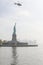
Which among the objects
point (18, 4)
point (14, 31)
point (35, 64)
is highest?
point (14, 31)

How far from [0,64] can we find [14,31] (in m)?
86.3

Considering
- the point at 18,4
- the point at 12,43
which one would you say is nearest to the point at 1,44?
the point at 12,43

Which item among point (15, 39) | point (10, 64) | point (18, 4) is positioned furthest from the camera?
point (15, 39)

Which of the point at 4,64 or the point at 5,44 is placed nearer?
the point at 4,64

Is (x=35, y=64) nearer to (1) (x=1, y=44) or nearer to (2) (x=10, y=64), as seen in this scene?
(2) (x=10, y=64)

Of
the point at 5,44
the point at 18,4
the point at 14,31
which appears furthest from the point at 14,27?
the point at 18,4

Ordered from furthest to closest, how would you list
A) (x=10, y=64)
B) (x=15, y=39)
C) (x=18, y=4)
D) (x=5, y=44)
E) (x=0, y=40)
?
(x=0, y=40)
(x=5, y=44)
(x=15, y=39)
(x=18, y=4)
(x=10, y=64)

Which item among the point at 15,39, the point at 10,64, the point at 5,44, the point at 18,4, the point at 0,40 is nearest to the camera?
the point at 10,64

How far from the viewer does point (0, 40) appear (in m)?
131

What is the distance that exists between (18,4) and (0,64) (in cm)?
881

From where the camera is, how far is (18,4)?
3098 centimetres

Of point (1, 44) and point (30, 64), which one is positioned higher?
point (1, 44)

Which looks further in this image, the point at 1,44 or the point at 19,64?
the point at 1,44

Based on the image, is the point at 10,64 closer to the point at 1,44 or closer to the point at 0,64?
the point at 0,64
